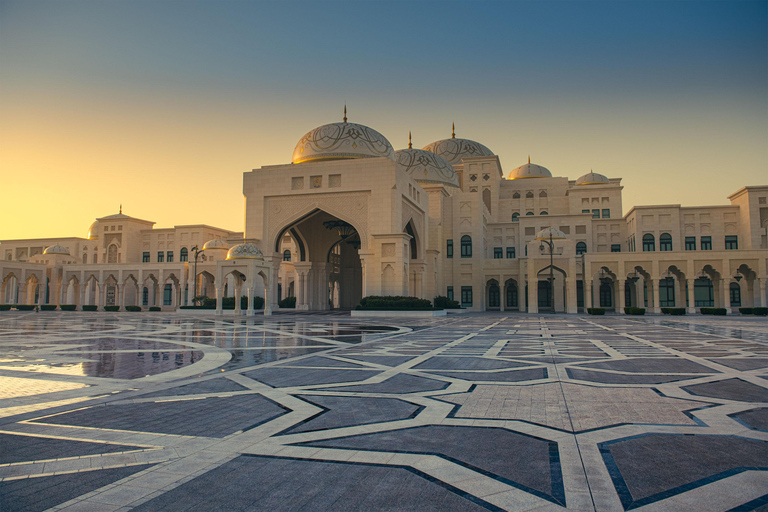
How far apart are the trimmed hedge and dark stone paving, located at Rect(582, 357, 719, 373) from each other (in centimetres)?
2064

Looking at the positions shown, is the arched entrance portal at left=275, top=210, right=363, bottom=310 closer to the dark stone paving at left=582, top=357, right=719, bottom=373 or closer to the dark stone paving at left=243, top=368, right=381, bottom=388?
the dark stone paving at left=582, top=357, right=719, bottom=373

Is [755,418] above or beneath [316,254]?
beneath

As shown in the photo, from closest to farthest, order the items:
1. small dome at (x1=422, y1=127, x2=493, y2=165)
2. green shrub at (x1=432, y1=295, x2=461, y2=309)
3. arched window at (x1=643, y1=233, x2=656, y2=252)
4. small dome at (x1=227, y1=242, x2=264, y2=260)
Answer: small dome at (x1=227, y1=242, x2=264, y2=260), green shrub at (x1=432, y1=295, x2=461, y2=309), arched window at (x1=643, y1=233, x2=656, y2=252), small dome at (x1=422, y1=127, x2=493, y2=165)

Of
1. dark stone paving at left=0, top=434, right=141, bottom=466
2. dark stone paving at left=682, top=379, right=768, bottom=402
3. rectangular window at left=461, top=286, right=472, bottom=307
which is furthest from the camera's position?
rectangular window at left=461, top=286, right=472, bottom=307

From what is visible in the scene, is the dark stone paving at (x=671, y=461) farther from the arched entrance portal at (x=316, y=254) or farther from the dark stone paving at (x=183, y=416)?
the arched entrance portal at (x=316, y=254)

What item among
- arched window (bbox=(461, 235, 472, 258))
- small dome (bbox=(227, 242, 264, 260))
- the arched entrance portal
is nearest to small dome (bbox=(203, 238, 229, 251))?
the arched entrance portal

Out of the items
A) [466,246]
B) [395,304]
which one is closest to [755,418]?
[395,304]

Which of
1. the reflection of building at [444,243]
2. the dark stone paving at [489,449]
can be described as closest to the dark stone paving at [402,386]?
the dark stone paving at [489,449]

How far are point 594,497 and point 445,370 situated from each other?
532 cm

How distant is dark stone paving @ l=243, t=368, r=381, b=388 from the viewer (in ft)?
24.1

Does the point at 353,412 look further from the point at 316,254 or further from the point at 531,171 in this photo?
the point at 531,171

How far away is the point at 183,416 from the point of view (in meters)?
5.29

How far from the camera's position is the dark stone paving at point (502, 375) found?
7598 millimetres

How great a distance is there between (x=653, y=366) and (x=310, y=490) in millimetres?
7411
